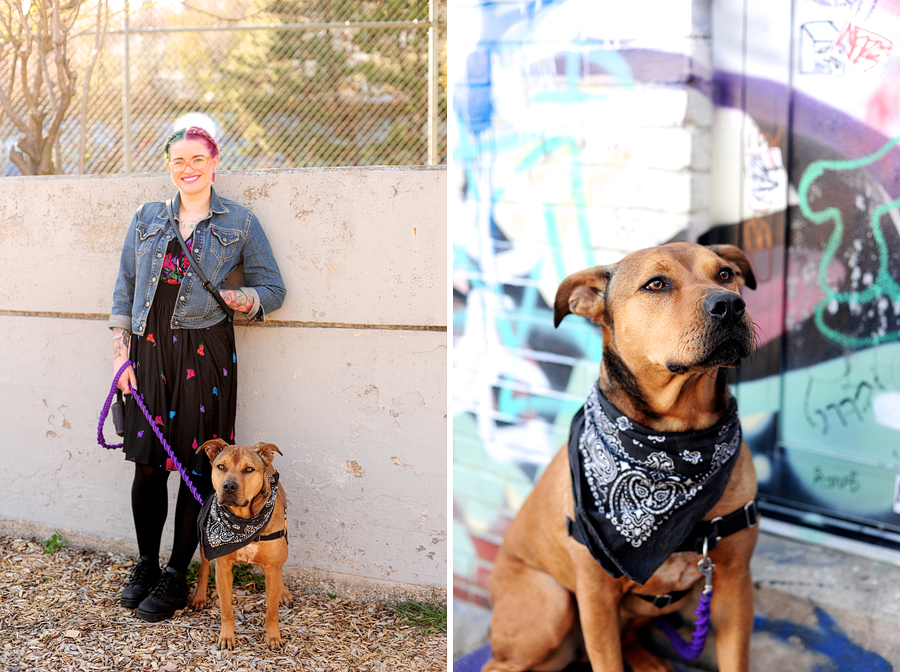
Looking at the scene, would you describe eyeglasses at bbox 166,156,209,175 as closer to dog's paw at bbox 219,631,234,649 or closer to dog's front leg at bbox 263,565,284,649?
dog's front leg at bbox 263,565,284,649

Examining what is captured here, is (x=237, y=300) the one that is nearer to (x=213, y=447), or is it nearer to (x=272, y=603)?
(x=213, y=447)

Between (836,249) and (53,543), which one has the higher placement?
(836,249)

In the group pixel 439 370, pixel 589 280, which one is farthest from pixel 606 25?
pixel 439 370

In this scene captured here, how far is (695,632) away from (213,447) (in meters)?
2.04

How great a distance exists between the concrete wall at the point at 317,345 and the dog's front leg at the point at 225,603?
609 mm

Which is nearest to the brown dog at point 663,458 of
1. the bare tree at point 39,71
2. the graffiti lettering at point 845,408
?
the graffiti lettering at point 845,408

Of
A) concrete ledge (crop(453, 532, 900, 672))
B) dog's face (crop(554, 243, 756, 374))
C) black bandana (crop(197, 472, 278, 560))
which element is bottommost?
concrete ledge (crop(453, 532, 900, 672))

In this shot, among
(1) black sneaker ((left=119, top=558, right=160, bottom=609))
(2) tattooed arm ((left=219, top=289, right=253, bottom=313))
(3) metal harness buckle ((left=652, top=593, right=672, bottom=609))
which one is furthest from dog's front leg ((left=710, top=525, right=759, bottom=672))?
(1) black sneaker ((left=119, top=558, right=160, bottom=609))

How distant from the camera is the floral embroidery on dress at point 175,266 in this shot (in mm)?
3195

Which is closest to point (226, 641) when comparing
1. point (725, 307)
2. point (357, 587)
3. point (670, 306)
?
point (357, 587)

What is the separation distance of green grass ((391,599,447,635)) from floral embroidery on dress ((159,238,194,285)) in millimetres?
1866

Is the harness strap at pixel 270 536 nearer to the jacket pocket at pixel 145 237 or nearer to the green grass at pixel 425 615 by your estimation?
the green grass at pixel 425 615

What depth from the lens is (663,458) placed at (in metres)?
2.37

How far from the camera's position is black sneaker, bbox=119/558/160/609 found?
3.38m
